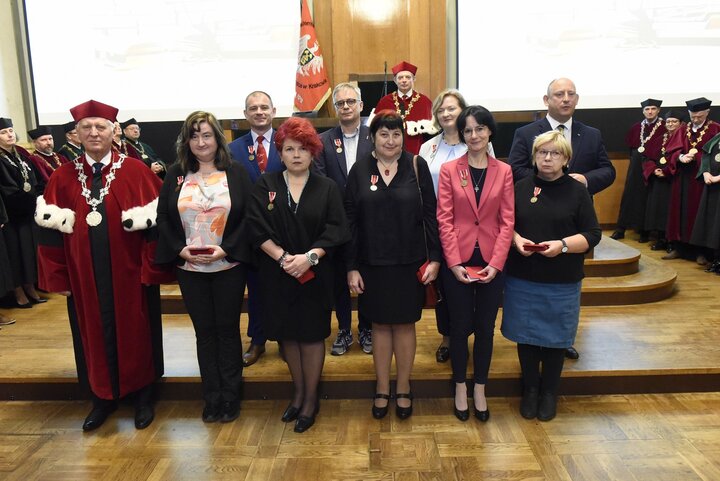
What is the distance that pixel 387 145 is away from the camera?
2.42 metres

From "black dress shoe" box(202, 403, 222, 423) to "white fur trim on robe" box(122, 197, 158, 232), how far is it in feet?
3.24

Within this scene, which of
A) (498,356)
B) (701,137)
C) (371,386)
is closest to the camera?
(371,386)

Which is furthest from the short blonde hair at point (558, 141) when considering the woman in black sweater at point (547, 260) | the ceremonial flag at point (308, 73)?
the ceremonial flag at point (308, 73)

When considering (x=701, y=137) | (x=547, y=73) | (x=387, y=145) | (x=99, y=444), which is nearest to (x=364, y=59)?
(x=547, y=73)

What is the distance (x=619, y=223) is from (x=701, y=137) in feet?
4.95

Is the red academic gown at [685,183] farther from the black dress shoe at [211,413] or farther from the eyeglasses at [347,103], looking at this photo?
the black dress shoe at [211,413]

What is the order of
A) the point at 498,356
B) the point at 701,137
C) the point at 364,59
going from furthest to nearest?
the point at 364,59 < the point at 701,137 < the point at 498,356

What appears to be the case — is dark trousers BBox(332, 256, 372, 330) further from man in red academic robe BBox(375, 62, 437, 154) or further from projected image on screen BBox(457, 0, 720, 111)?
projected image on screen BBox(457, 0, 720, 111)

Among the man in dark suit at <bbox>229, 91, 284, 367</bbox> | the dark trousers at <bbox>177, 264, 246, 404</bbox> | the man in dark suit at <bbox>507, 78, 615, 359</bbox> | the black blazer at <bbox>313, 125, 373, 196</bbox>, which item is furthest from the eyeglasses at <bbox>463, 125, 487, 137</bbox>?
the dark trousers at <bbox>177, 264, 246, 404</bbox>

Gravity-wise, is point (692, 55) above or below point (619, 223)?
above

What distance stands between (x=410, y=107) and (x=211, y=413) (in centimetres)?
231

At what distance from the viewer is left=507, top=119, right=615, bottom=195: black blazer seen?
286 cm

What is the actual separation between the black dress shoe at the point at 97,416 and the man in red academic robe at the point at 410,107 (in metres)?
2.35

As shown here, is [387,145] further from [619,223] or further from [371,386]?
[619,223]
